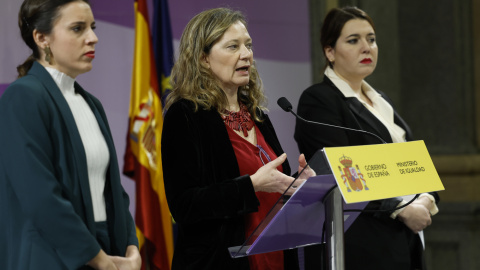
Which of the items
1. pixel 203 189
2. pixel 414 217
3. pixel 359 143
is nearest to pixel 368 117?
pixel 359 143

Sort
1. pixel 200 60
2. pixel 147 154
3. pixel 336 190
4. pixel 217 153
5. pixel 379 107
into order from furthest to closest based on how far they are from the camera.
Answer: pixel 147 154, pixel 379 107, pixel 200 60, pixel 217 153, pixel 336 190

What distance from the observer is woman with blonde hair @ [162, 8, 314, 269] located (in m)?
2.06

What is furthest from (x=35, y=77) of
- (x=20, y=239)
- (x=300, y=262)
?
(x=300, y=262)

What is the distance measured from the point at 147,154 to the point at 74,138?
1754 mm

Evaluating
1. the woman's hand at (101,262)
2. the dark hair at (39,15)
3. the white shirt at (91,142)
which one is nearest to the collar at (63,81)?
the white shirt at (91,142)

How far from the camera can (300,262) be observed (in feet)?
7.47

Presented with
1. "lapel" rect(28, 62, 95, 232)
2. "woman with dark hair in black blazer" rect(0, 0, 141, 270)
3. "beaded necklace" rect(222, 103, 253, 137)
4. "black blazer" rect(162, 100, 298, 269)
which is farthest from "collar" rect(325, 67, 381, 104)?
"lapel" rect(28, 62, 95, 232)

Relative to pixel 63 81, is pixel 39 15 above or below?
above

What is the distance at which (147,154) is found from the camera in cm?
358

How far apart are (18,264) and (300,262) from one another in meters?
0.95

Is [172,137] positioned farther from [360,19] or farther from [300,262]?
[360,19]

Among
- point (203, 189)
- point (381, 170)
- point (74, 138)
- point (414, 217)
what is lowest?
point (414, 217)

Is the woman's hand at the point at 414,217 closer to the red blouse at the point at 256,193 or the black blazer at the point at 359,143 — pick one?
the black blazer at the point at 359,143

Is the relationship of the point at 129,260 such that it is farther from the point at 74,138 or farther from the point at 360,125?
the point at 360,125
